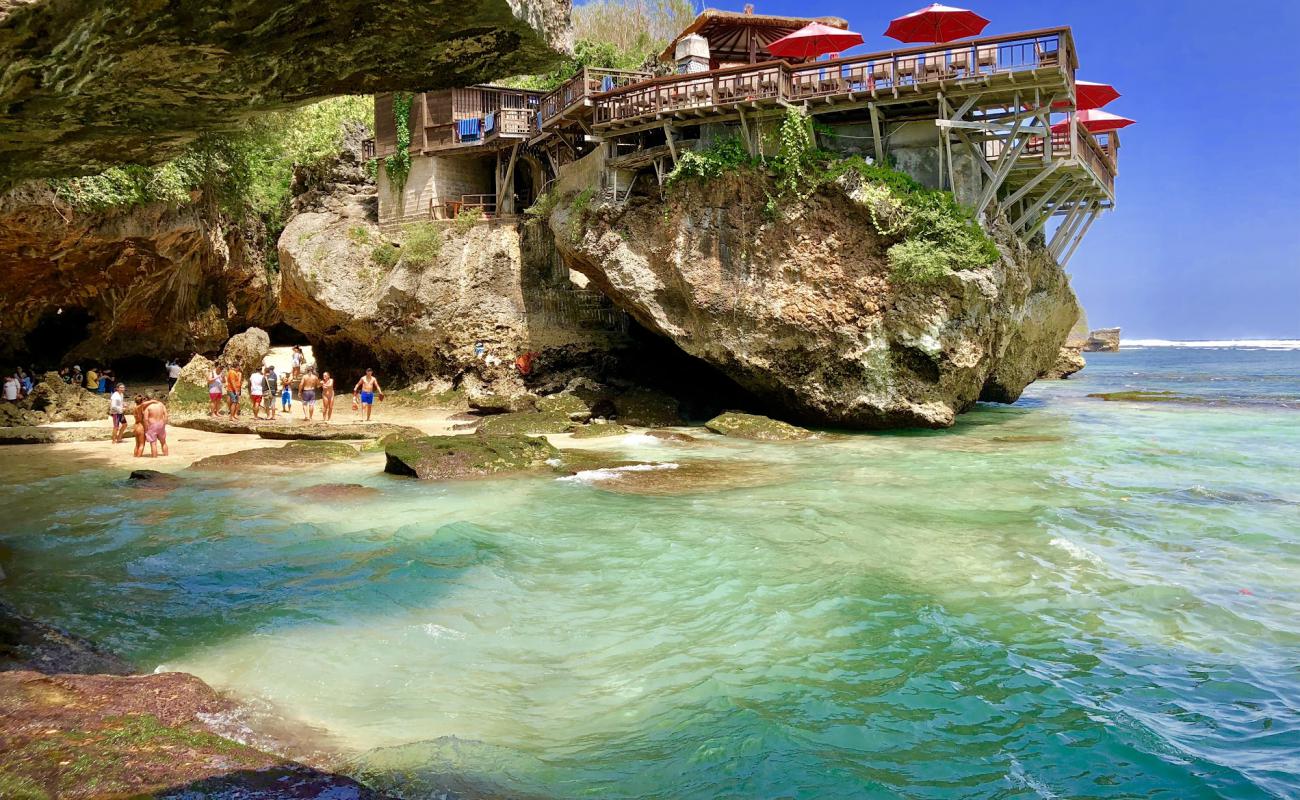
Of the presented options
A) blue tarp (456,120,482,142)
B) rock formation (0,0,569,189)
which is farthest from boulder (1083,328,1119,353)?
rock formation (0,0,569,189)

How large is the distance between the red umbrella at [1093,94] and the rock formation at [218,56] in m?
20.8

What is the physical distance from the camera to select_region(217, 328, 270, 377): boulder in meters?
26.5

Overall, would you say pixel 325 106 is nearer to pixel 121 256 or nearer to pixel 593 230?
pixel 121 256

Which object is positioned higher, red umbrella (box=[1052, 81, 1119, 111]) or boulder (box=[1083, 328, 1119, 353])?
red umbrella (box=[1052, 81, 1119, 111])

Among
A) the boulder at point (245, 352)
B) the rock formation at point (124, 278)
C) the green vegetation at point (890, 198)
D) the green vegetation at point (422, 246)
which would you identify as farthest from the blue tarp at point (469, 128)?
the green vegetation at point (890, 198)

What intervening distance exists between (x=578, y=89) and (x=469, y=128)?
8145 millimetres

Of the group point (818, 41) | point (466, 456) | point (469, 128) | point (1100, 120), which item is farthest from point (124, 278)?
point (1100, 120)

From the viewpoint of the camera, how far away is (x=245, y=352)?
88.2 ft

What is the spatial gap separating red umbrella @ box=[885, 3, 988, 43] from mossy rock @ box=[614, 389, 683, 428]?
1109 centimetres

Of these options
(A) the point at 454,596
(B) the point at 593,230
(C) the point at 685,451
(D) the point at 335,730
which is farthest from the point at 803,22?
(D) the point at 335,730

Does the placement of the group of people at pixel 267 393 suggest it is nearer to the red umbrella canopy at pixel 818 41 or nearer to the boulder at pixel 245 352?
the boulder at pixel 245 352

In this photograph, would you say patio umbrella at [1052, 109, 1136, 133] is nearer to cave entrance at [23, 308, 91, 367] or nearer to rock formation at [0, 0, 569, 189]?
rock formation at [0, 0, 569, 189]

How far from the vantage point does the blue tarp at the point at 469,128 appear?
29.2 meters

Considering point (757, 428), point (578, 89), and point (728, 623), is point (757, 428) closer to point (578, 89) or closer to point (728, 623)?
point (578, 89)
